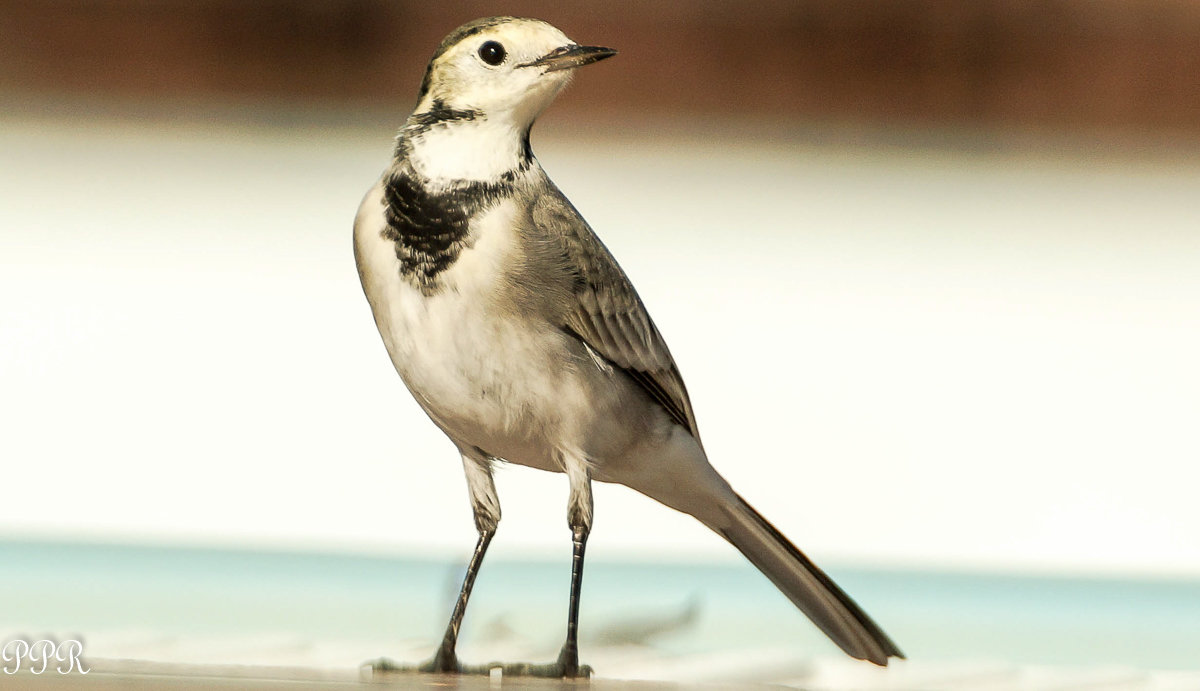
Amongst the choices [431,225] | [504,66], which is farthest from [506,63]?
[431,225]

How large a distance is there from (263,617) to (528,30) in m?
0.72

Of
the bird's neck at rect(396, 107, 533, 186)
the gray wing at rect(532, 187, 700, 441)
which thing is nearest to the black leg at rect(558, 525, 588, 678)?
the gray wing at rect(532, 187, 700, 441)

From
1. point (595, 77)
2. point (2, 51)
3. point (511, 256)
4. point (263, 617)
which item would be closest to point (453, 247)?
point (511, 256)

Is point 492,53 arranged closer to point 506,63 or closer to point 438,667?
point 506,63

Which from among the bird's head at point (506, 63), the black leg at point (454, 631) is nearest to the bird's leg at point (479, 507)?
the black leg at point (454, 631)

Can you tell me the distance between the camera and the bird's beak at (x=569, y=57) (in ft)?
2.11

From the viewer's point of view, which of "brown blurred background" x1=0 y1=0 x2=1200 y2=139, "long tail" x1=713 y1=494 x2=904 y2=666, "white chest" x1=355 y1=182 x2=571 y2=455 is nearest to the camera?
"white chest" x1=355 y1=182 x2=571 y2=455

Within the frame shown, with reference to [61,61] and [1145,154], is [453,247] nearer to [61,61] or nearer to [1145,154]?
[61,61]

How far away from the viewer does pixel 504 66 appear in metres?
0.65

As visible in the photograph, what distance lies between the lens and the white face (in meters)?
0.65

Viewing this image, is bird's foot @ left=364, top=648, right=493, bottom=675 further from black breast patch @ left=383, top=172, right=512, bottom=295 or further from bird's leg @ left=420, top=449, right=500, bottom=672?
black breast patch @ left=383, top=172, right=512, bottom=295

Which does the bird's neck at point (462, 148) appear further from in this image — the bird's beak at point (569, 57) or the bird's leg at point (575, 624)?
the bird's leg at point (575, 624)

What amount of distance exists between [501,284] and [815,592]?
1.10 ft

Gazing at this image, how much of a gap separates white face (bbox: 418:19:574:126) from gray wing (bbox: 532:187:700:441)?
0.22ft
